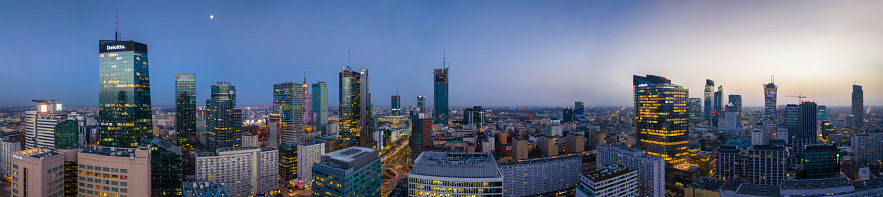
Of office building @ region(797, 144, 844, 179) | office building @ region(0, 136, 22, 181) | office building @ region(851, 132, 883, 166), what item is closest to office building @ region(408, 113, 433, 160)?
office building @ region(797, 144, 844, 179)

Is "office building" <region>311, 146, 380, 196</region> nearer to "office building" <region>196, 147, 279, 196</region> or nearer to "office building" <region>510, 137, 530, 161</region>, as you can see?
"office building" <region>196, 147, 279, 196</region>

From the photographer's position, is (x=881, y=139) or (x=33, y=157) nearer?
(x=33, y=157)

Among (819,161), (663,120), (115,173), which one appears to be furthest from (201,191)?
(819,161)

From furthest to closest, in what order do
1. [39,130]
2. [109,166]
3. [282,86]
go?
1. [282,86]
2. [39,130]
3. [109,166]

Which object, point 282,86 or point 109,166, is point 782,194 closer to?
point 109,166

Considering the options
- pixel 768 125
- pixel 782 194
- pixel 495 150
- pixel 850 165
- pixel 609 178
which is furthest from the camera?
pixel 768 125

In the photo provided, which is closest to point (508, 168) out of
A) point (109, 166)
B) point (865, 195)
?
point (865, 195)

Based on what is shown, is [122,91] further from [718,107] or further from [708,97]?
[718,107]
